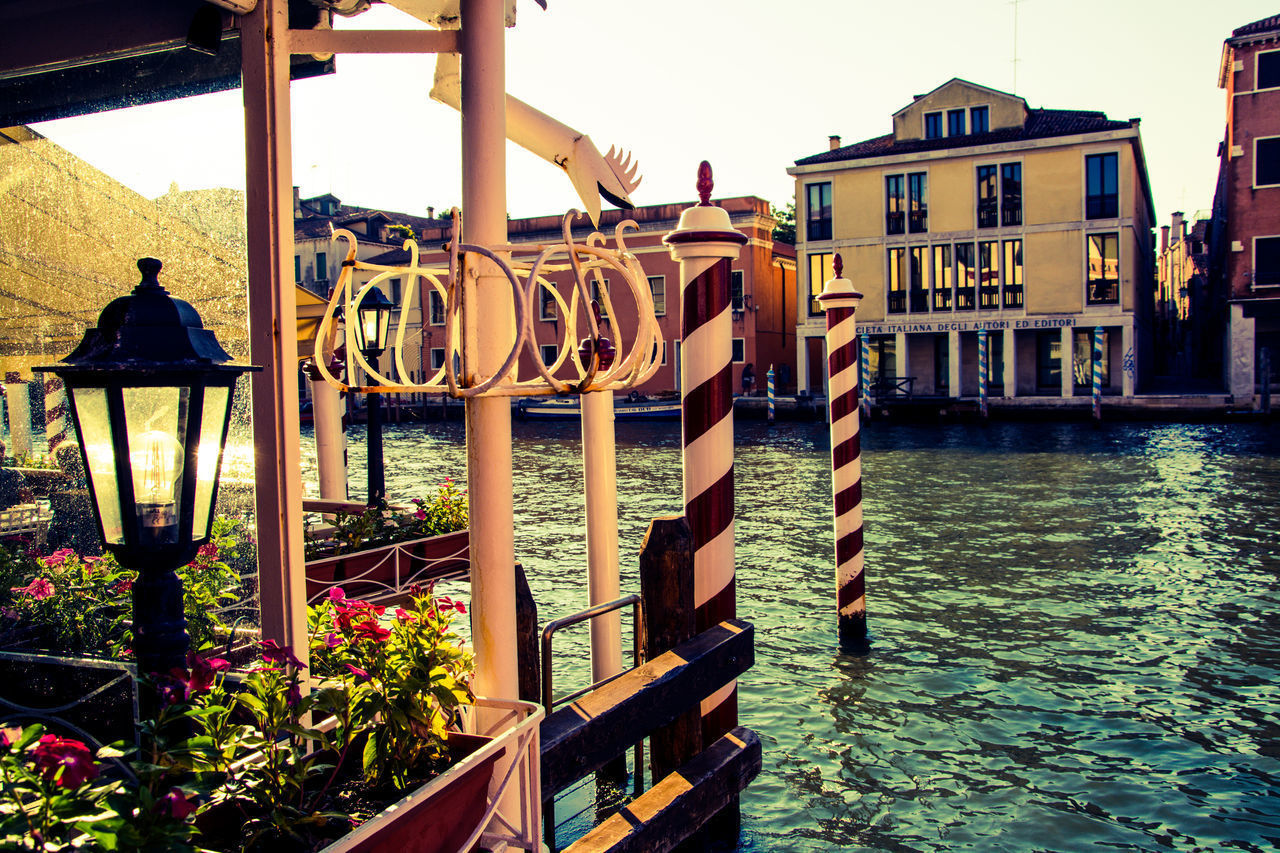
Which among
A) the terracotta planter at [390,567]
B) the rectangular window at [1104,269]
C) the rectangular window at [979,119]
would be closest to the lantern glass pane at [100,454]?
the terracotta planter at [390,567]

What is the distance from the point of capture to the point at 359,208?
5241 cm

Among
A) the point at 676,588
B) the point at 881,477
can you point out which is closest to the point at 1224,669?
the point at 676,588

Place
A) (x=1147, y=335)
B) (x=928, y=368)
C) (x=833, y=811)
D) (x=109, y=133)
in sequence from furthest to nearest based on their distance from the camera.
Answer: (x=1147, y=335) < (x=928, y=368) < (x=833, y=811) < (x=109, y=133)

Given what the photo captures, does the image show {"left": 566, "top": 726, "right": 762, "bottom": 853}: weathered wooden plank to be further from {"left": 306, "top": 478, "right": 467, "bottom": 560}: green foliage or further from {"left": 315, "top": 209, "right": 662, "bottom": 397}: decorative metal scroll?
{"left": 306, "top": 478, "right": 467, "bottom": 560}: green foliage

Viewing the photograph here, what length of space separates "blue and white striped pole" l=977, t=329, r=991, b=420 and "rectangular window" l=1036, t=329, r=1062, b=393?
1.50 m

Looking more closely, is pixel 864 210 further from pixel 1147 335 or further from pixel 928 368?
pixel 1147 335

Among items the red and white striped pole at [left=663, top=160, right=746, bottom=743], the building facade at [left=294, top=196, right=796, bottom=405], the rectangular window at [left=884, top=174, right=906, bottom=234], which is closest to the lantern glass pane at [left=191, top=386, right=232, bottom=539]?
the red and white striped pole at [left=663, top=160, right=746, bottom=743]

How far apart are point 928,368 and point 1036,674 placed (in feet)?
92.4

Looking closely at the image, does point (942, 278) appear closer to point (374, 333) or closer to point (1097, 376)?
point (1097, 376)

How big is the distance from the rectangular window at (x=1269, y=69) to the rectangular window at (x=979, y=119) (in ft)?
23.8

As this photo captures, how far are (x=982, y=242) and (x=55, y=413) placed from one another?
32.3m

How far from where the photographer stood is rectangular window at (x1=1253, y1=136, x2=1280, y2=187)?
2859cm

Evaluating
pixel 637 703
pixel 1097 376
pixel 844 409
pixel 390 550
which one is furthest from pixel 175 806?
pixel 1097 376

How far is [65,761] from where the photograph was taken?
56.6 inches
